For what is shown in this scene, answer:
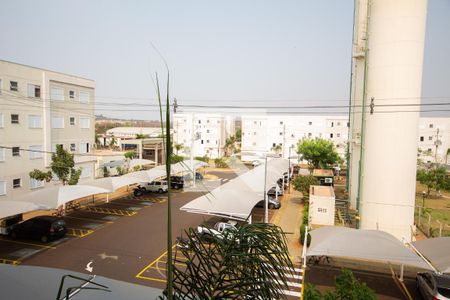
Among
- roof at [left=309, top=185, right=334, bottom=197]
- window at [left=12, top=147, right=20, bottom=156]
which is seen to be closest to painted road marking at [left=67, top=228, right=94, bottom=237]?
window at [left=12, top=147, right=20, bottom=156]

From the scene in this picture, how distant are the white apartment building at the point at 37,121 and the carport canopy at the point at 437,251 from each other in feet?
72.0

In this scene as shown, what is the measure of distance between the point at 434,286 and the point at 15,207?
55.4 feet

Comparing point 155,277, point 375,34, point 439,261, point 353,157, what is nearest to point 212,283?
point 155,277

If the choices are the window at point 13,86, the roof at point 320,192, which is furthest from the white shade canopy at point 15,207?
the roof at point 320,192

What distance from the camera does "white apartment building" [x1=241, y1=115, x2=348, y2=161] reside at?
5256 centimetres

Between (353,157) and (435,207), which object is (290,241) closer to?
(353,157)

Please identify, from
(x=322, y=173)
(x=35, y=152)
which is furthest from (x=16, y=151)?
(x=322, y=173)

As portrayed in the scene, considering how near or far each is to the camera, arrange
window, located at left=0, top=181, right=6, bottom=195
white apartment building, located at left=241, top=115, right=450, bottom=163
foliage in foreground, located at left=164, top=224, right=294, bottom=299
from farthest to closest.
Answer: white apartment building, located at left=241, top=115, right=450, bottom=163 → window, located at left=0, top=181, right=6, bottom=195 → foliage in foreground, located at left=164, top=224, right=294, bottom=299

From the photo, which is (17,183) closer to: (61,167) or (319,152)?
(61,167)

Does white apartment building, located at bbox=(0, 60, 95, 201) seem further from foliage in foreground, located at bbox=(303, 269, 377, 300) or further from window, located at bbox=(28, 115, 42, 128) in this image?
foliage in foreground, located at bbox=(303, 269, 377, 300)

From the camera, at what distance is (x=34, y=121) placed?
930 inches

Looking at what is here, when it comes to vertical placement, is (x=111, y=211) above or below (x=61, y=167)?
below

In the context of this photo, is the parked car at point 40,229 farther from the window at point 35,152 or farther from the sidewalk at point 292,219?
the sidewalk at point 292,219

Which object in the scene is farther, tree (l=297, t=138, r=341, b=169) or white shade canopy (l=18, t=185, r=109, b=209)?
tree (l=297, t=138, r=341, b=169)
